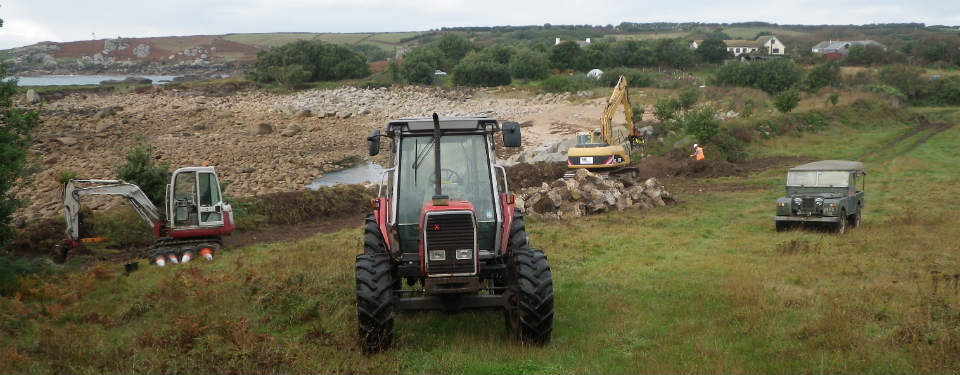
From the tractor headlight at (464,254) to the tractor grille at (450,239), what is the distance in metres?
0.02

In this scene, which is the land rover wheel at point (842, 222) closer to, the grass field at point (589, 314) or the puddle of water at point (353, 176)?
the grass field at point (589, 314)

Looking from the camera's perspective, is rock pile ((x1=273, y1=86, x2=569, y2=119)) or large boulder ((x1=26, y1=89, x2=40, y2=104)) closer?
large boulder ((x1=26, y1=89, x2=40, y2=104))

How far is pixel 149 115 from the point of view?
5562cm

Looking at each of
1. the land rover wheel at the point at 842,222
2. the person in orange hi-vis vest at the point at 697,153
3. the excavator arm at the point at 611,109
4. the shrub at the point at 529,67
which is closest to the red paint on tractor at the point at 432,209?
the land rover wheel at the point at 842,222

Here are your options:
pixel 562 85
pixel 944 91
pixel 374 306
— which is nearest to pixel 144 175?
pixel 374 306

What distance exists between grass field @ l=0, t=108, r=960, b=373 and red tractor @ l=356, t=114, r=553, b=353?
53 cm

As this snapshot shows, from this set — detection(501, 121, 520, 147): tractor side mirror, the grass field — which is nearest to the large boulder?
the grass field

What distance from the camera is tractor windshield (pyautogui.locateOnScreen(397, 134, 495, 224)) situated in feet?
29.2

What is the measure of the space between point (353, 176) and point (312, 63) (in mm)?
45925

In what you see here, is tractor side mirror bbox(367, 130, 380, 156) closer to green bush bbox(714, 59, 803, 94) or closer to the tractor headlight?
the tractor headlight

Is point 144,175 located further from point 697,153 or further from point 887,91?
point 887,91

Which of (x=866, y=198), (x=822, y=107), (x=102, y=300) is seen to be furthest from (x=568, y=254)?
(x=822, y=107)

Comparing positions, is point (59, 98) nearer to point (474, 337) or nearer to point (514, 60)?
point (514, 60)

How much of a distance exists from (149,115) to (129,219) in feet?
128
